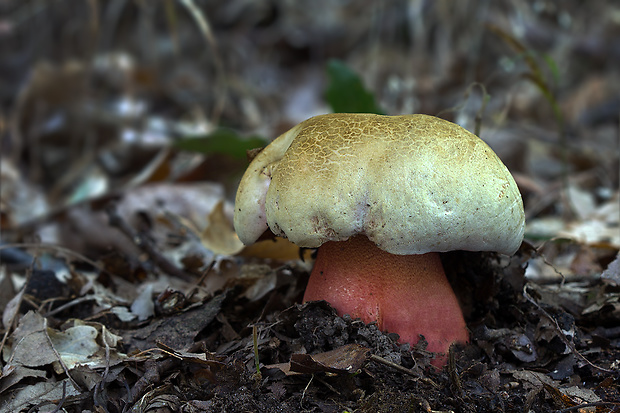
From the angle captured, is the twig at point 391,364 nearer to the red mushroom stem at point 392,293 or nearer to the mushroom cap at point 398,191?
the red mushroom stem at point 392,293

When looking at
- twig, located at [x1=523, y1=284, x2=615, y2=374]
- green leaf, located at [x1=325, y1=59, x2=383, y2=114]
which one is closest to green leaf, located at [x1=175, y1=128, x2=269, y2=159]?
green leaf, located at [x1=325, y1=59, x2=383, y2=114]

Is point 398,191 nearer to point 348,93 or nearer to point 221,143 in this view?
point 348,93

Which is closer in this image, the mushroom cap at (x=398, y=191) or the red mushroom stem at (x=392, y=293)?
the mushroom cap at (x=398, y=191)

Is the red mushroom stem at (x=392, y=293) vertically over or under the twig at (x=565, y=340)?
over

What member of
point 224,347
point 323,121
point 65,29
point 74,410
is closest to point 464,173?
point 323,121

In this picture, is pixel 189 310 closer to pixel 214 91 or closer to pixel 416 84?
pixel 416 84

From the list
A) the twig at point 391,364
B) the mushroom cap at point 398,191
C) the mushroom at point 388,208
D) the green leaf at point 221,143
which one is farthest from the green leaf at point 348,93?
the twig at point 391,364

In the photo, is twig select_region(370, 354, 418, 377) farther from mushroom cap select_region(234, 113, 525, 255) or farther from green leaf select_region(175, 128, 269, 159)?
green leaf select_region(175, 128, 269, 159)

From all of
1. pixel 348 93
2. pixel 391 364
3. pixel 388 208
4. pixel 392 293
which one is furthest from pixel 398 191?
pixel 348 93
